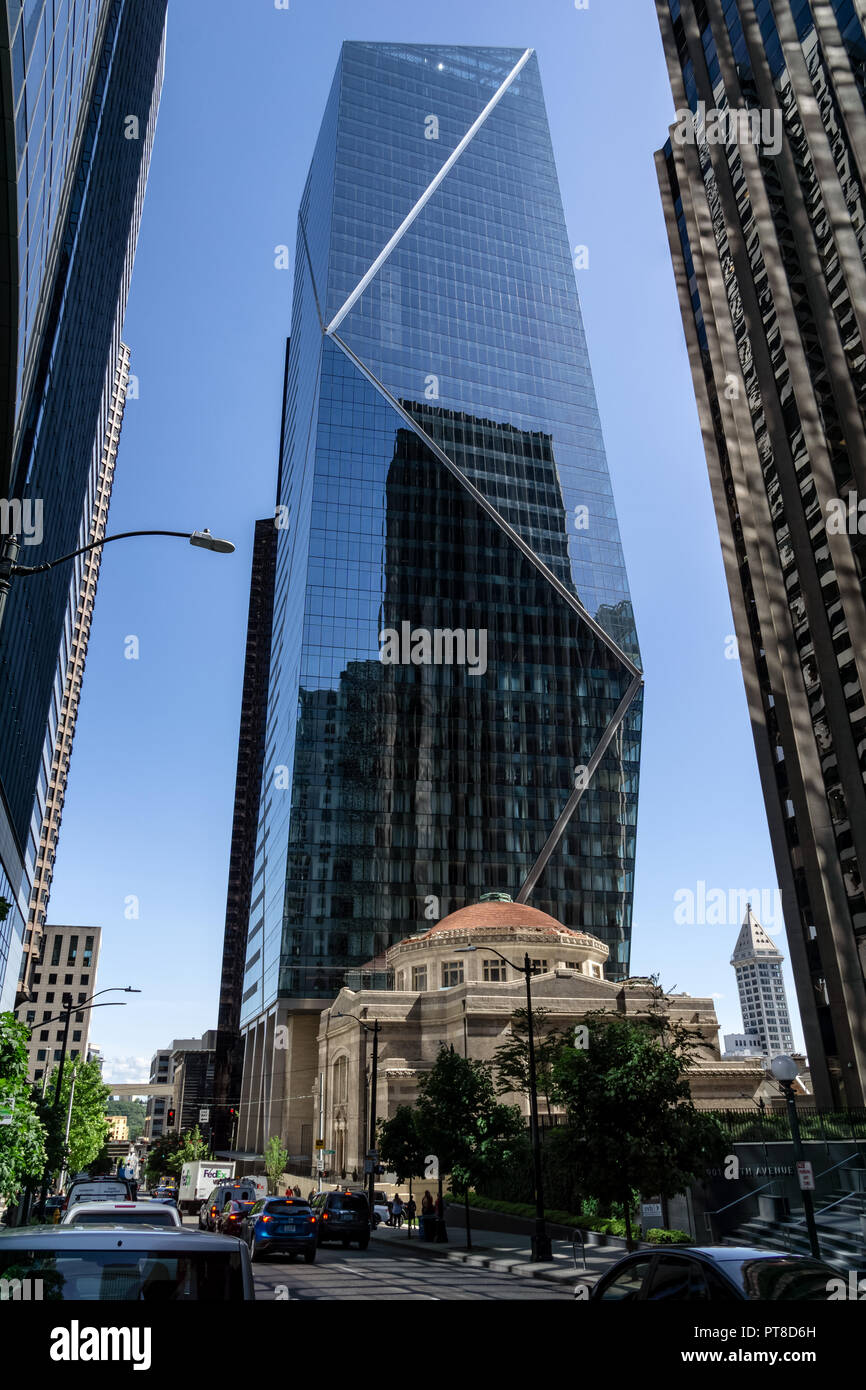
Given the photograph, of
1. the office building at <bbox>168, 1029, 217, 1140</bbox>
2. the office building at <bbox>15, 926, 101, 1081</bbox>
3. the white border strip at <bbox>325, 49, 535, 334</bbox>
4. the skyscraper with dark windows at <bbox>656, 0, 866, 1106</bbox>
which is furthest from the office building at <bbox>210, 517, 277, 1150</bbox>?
the skyscraper with dark windows at <bbox>656, 0, 866, 1106</bbox>

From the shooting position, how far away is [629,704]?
108 metres

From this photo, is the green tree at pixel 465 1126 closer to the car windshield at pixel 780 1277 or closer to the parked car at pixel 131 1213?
the parked car at pixel 131 1213

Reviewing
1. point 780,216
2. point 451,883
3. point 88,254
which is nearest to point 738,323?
point 780,216

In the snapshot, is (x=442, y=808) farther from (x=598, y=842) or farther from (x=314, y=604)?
(x=314, y=604)

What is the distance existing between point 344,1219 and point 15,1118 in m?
16.5

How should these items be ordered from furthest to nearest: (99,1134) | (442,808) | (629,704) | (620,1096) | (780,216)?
1. (629,704)
2. (442,808)
3. (99,1134)
4. (780,216)
5. (620,1096)

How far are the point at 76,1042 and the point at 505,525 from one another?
102 metres

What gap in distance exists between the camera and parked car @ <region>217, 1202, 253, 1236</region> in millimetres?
29016

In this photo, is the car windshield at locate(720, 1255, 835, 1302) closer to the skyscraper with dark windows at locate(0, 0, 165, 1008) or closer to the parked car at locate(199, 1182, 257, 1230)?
the skyscraper with dark windows at locate(0, 0, 165, 1008)

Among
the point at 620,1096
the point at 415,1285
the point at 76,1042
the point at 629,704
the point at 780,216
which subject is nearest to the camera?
the point at 415,1285

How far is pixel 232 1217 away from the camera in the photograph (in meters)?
29.7

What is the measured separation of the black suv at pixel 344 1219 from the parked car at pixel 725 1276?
83.1ft

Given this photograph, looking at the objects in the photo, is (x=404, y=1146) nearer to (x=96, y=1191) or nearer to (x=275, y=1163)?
(x=96, y=1191)

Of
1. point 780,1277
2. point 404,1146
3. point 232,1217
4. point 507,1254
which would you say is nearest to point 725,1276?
point 780,1277
